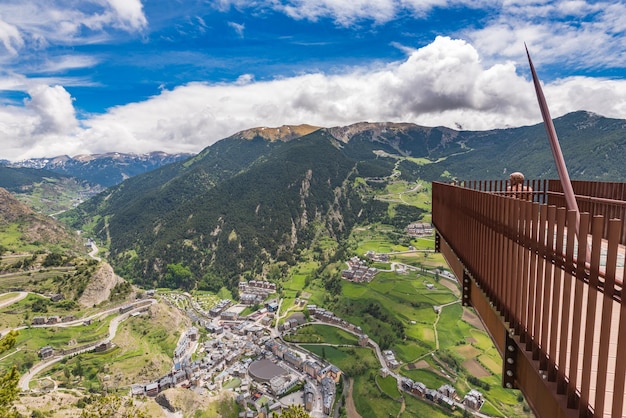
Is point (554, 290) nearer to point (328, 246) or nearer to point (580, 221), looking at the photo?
point (580, 221)

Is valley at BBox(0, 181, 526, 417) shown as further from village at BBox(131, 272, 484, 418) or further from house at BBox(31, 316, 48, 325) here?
village at BBox(131, 272, 484, 418)

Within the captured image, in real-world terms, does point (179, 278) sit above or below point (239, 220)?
below

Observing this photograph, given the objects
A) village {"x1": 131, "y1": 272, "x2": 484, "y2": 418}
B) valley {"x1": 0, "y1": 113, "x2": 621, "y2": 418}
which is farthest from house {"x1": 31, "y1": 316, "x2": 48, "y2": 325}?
village {"x1": 131, "y1": 272, "x2": 484, "y2": 418}

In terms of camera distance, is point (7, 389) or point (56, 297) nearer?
point (7, 389)

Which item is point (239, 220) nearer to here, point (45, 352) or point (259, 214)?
point (259, 214)

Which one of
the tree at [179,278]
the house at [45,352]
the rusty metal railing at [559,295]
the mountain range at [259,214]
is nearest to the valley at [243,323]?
the house at [45,352]

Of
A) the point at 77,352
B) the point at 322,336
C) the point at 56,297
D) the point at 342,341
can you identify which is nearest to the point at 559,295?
the point at 342,341

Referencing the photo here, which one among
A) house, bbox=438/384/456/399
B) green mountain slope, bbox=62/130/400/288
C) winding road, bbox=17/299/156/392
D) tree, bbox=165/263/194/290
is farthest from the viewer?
green mountain slope, bbox=62/130/400/288

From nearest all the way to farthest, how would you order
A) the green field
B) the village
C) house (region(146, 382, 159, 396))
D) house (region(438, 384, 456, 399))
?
house (region(438, 384, 456, 399)), the village, house (region(146, 382, 159, 396)), the green field

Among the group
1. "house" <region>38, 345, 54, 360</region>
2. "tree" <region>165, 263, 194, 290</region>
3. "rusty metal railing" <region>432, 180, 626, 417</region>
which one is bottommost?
"tree" <region>165, 263, 194, 290</region>
